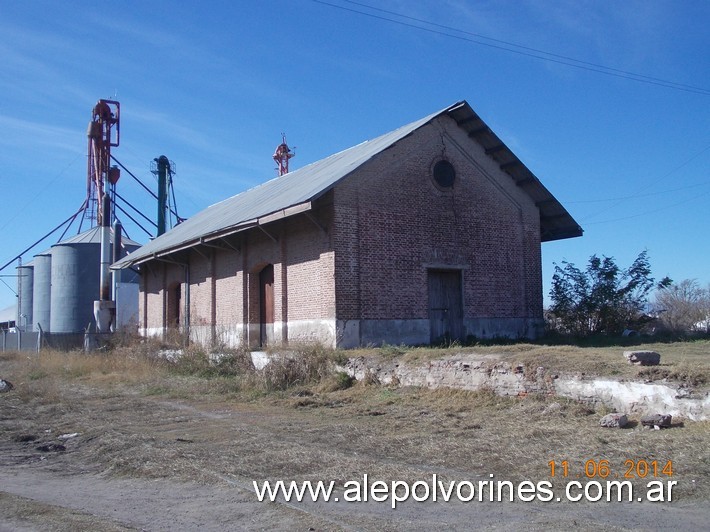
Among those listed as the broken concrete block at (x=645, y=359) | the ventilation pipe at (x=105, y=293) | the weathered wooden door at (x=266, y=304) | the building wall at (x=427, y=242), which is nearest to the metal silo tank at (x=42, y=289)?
the ventilation pipe at (x=105, y=293)

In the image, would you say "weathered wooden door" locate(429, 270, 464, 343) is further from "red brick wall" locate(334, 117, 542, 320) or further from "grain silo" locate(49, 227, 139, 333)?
"grain silo" locate(49, 227, 139, 333)

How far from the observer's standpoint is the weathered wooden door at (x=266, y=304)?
68.4 ft

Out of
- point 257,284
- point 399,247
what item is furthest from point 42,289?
point 399,247

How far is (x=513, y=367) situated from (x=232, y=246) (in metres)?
12.6

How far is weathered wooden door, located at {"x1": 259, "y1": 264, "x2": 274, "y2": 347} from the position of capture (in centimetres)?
2084

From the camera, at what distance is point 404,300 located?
18.3m

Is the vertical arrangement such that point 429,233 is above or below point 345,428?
above

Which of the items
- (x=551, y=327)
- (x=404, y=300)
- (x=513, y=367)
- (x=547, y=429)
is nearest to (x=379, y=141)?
(x=404, y=300)

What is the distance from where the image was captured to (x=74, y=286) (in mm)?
42625

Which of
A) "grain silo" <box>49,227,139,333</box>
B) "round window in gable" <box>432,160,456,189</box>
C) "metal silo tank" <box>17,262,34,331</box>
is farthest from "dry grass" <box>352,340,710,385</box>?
"metal silo tank" <box>17,262,34,331</box>

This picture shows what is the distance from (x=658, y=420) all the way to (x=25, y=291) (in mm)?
53351

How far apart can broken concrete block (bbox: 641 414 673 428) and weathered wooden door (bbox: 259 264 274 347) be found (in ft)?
44.1

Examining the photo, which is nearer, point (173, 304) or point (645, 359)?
point (645, 359)

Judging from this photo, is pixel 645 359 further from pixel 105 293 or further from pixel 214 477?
pixel 105 293
